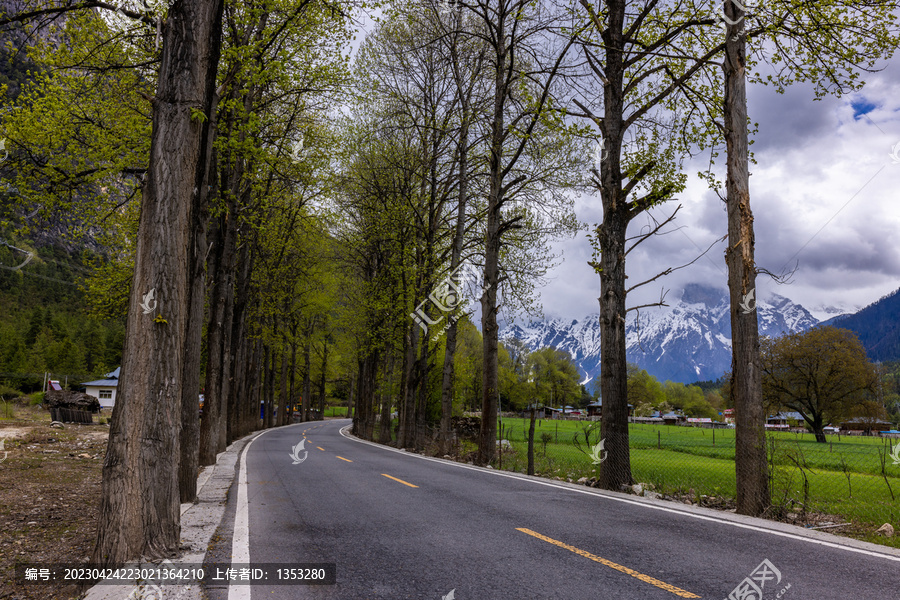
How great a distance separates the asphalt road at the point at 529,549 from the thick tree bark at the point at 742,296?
130 centimetres

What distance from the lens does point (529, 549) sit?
5.53 metres

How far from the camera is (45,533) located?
6.67 metres

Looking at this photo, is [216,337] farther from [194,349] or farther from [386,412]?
[386,412]

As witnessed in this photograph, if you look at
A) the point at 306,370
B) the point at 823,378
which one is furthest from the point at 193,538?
the point at 823,378

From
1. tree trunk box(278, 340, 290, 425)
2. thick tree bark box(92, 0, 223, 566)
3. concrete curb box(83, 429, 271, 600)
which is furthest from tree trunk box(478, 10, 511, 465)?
tree trunk box(278, 340, 290, 425)

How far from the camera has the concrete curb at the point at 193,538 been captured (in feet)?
14.1

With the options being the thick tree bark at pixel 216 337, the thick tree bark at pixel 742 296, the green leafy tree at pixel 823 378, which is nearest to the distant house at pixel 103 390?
the thick tree bark at pixel 216 337

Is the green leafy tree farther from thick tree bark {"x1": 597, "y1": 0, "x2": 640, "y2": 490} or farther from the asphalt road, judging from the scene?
the asphalt road

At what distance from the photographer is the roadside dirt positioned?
524cm

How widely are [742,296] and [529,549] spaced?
602 centimetres

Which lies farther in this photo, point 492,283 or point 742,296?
point 492,283

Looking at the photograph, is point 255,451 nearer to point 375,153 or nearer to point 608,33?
point 375,153

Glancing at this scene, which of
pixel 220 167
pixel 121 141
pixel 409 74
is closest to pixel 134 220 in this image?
pixel 121 141

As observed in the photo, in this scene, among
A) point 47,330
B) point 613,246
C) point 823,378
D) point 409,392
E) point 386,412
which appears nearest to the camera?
point 613,246
